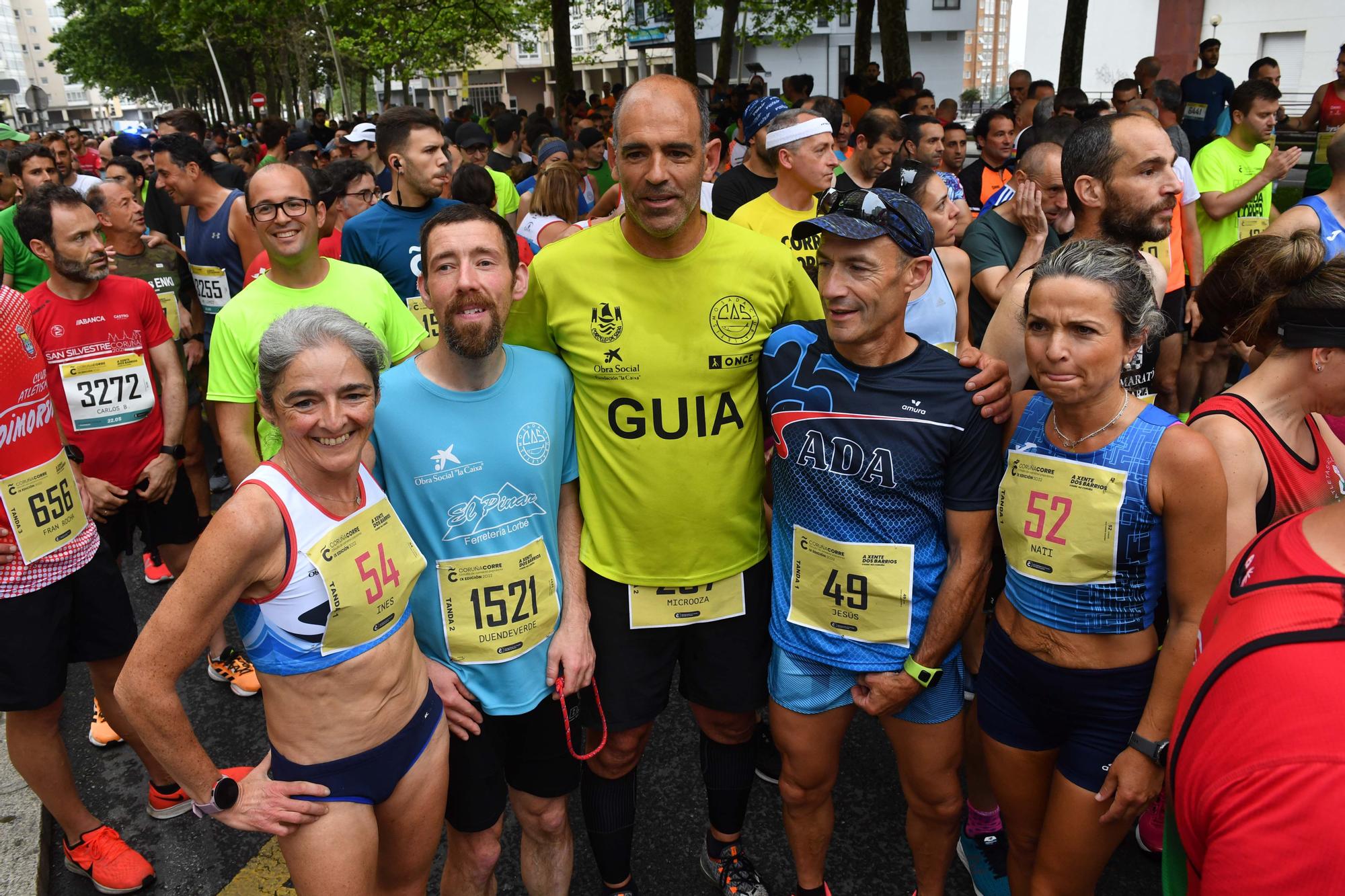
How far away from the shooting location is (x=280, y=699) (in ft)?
7.06

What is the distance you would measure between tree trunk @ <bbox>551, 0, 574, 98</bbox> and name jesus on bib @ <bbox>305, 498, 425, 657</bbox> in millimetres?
18068

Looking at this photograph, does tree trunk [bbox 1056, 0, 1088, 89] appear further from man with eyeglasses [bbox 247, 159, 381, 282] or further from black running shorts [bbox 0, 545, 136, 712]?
black running shorts [bbox 0, 545, 136, 712]

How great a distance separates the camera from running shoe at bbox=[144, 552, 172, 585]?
5.46 meters

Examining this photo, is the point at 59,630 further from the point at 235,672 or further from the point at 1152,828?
the point at 1152,828

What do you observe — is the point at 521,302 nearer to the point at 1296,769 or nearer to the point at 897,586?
the point at 897,586

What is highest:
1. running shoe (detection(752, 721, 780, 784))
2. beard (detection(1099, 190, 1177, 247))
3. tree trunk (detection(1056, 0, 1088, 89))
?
tree trunk (detection(1056, 0, 1088, 89))

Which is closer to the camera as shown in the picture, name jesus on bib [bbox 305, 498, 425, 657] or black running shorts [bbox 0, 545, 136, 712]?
name jesus on bib [bbox 305, 498, 425, 657]

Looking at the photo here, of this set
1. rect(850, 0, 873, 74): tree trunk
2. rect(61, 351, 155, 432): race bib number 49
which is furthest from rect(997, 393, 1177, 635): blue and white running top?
rect(850, 0, 873, 74): tree trunk

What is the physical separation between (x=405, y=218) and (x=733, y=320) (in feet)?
9.02

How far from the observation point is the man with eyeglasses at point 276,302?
10.6ft

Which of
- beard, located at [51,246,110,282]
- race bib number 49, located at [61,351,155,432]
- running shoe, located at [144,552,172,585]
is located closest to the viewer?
beard, located at [51,246,110,282]

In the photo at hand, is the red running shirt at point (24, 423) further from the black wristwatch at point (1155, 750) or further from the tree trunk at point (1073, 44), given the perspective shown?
the tree trunk at point (1073, 44)

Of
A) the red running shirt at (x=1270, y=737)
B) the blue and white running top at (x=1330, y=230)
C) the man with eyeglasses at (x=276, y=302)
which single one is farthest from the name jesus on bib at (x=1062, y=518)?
the blue and white running top at (x=1330, y=230)

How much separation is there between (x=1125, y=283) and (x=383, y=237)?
3620mm
